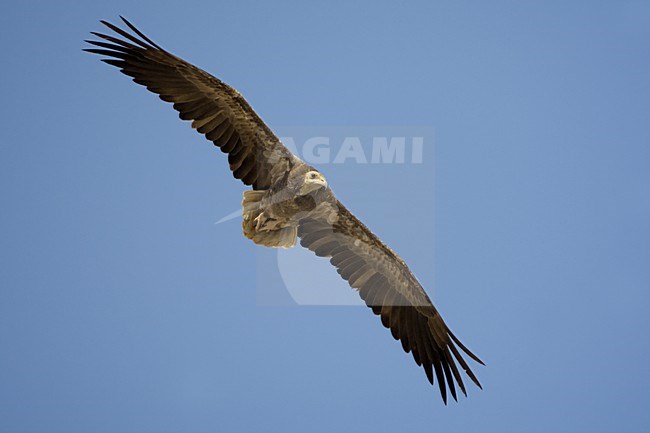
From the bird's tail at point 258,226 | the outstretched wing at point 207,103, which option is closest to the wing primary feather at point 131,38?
the outstretched wing at point 207,103

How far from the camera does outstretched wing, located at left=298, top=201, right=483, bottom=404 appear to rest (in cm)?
1631

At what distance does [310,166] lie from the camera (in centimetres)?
1541

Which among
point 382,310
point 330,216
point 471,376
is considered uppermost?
point 330,216

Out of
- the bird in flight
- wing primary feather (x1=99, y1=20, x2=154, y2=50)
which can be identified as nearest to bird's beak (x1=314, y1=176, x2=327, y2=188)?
the bird in flight

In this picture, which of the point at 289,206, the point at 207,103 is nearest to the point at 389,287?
the point at 289,206

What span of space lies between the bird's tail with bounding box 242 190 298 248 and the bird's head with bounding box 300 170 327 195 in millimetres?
713

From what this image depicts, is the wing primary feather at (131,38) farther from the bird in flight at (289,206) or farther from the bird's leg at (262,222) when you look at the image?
the bird's leg at (262,222)

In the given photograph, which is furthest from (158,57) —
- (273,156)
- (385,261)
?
(385,261)

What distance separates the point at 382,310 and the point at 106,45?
19.8 ft

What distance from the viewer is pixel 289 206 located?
50.9 ft

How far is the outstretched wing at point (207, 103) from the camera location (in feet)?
49.6

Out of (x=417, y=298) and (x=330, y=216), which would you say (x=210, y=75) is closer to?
(x=330, y=216)

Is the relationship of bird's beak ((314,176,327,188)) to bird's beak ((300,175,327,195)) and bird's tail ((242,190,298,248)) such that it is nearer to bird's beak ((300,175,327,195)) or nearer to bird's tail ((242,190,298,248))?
bird's beak ((300,175,327,195))

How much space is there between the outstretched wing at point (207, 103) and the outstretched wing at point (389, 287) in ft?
4.32
